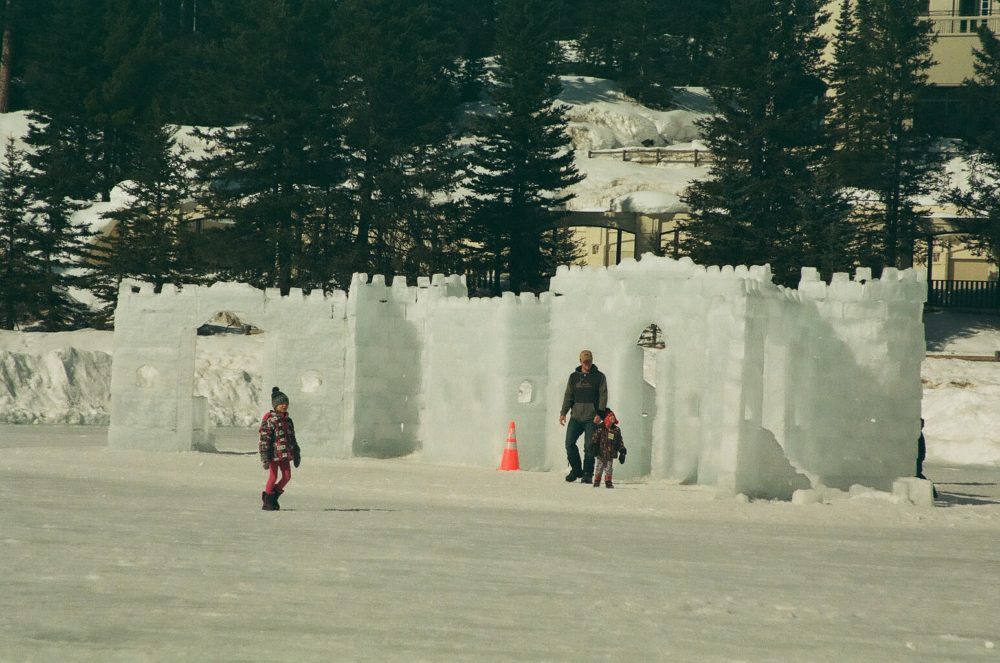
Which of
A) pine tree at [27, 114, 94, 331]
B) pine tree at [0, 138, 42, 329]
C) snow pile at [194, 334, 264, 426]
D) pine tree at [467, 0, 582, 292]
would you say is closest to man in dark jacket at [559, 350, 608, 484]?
snow pile at [194, 334, 264, 426]

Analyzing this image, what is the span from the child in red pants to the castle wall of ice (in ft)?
17.2

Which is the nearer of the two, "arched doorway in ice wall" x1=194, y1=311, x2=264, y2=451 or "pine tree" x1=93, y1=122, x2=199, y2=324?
"arched doorway in ice wall" x1=194, y1=311, x2=264, y2=451

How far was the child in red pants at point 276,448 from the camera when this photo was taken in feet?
49.6

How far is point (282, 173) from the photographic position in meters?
49.4

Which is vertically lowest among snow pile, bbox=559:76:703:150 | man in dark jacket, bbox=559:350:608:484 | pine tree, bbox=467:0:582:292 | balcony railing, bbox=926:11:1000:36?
man in dark jacket, bbox=559:350:608:484

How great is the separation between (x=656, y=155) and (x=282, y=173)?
19679 millimetres

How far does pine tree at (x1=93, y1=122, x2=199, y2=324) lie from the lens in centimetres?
4766

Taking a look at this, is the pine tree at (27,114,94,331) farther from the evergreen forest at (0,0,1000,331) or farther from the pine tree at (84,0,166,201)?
the pine tree at (84,0,166,201)

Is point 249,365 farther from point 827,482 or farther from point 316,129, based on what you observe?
point 827,482

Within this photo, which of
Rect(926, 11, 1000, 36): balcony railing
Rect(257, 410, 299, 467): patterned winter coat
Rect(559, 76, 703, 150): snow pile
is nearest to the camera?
Rect(257, 410, 299, 467): patterned winter coat

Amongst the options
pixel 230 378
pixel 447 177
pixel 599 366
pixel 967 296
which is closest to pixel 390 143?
pixel 447 177

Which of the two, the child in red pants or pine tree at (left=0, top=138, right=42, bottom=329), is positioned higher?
pine tree at (left=0, top=138, right=42, bottom=329)

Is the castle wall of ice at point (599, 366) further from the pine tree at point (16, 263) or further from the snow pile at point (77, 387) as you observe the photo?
the pine tree at point (16, 263)

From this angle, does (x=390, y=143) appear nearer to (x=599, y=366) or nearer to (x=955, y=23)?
(x=955, y=23)
